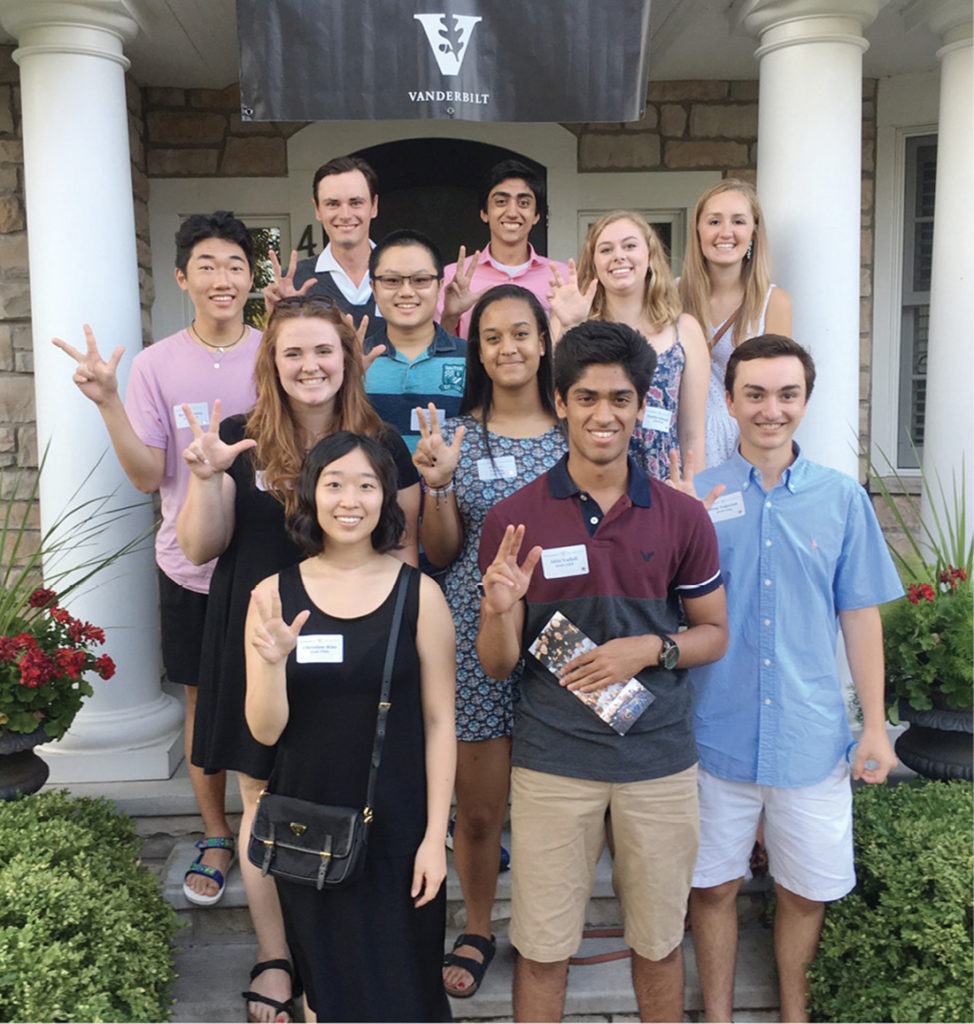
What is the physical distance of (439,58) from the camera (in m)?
3.46

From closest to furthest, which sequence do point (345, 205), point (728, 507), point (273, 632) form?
point (273, 632)
point (728, 507)
point (345, 205)

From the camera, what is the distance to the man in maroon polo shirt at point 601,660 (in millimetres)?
2090

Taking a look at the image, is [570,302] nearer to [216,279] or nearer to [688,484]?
[688,484]

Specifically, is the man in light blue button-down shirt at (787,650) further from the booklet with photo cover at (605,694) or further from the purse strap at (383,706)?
the purse strap at (383,706)

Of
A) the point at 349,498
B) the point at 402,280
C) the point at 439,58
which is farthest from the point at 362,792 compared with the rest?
the point at 439,58

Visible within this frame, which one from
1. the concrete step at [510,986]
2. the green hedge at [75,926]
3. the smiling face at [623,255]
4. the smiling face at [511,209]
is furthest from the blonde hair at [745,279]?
the green hedge at [75,926]

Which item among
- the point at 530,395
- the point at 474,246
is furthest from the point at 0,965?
the point at 474,246

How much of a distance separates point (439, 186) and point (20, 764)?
140 inches

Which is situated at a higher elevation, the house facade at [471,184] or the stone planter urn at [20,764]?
the house facade at [471,184]

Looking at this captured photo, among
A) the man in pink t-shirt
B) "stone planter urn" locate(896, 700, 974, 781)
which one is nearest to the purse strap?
the man in pink t-shirt

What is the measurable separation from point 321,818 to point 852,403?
266 cm

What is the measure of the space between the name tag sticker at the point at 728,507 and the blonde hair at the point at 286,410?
845 millimetres

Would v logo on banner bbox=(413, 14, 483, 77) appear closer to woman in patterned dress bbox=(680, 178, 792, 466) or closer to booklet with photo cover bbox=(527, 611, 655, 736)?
woman in patterned dress bbox=(680, 178, 792, 466)

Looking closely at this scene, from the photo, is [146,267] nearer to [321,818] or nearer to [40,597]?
[40,597]
